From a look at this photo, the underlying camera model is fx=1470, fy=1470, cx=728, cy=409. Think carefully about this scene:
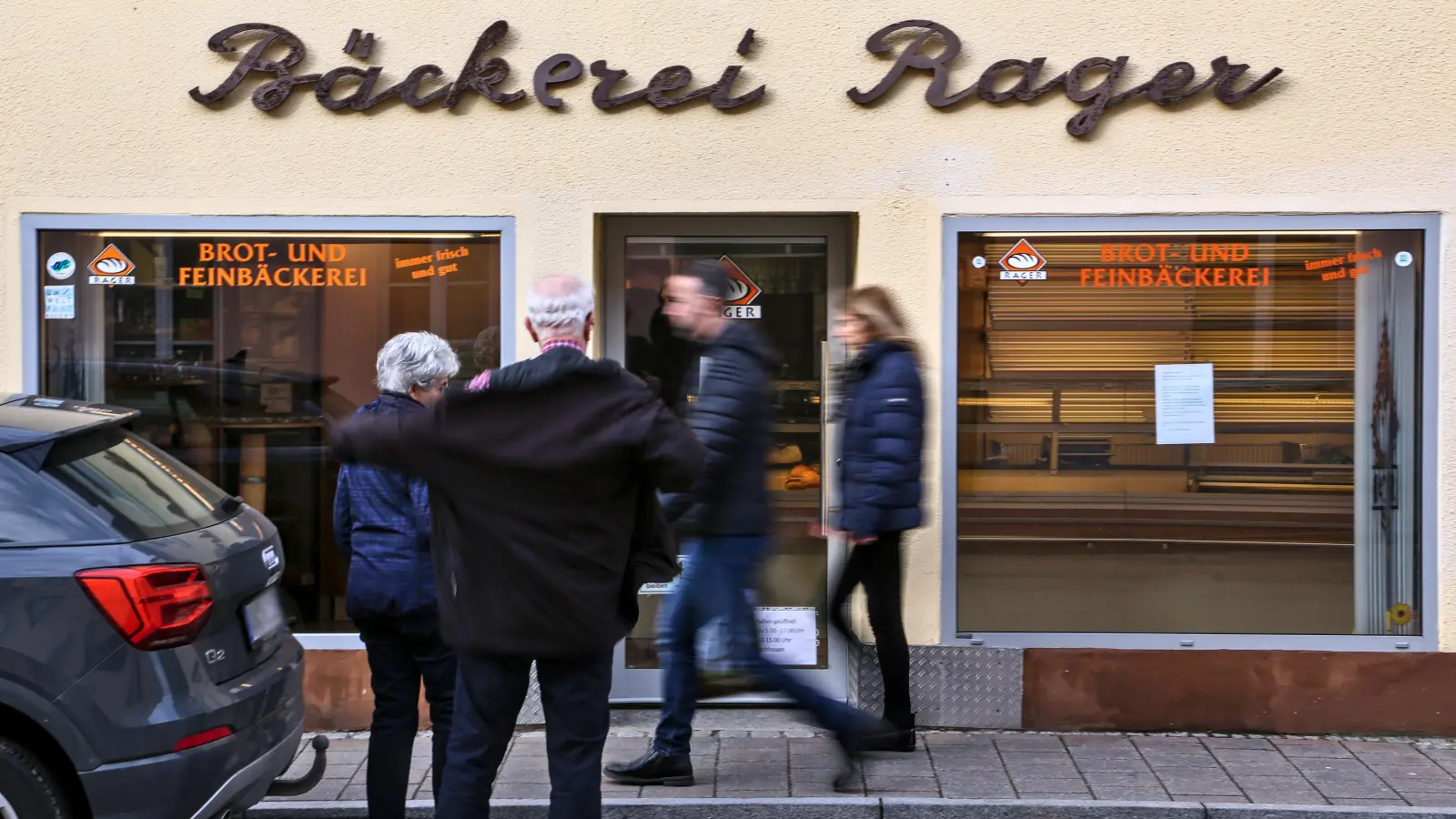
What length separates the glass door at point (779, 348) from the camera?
6668 millimetres

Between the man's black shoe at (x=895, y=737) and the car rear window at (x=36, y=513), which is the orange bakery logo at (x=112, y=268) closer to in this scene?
the car rear window at (x=36, y=513)

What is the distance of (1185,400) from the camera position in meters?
6.48

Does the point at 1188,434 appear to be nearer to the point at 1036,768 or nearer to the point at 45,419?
the point at 1036,768

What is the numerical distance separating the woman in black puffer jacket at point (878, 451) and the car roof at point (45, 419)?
253 cm

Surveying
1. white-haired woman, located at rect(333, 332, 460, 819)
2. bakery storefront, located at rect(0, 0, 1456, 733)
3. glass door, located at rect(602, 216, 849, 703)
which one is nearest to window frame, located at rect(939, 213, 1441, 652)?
bakery storefront, located at rect(0, 0, 1456, 733)

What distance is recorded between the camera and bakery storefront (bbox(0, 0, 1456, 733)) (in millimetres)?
6211

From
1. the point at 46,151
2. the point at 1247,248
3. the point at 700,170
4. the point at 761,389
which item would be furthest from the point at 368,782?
the point at 1247,248

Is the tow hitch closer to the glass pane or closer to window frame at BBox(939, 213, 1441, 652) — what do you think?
the glass pane

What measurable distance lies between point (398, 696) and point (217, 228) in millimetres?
2772

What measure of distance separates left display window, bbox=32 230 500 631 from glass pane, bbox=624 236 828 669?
0.71 metres

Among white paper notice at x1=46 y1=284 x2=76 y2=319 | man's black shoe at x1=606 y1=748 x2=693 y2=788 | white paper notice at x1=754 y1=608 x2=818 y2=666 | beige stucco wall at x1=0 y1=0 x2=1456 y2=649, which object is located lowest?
man's black shoe at x1=606 y1=748 x2=693 y2=788

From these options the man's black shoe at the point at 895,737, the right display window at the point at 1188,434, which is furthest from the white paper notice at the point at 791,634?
the man's black shoe at the point at 895,737

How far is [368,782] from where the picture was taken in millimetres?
4574

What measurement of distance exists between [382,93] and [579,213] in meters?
0.97
